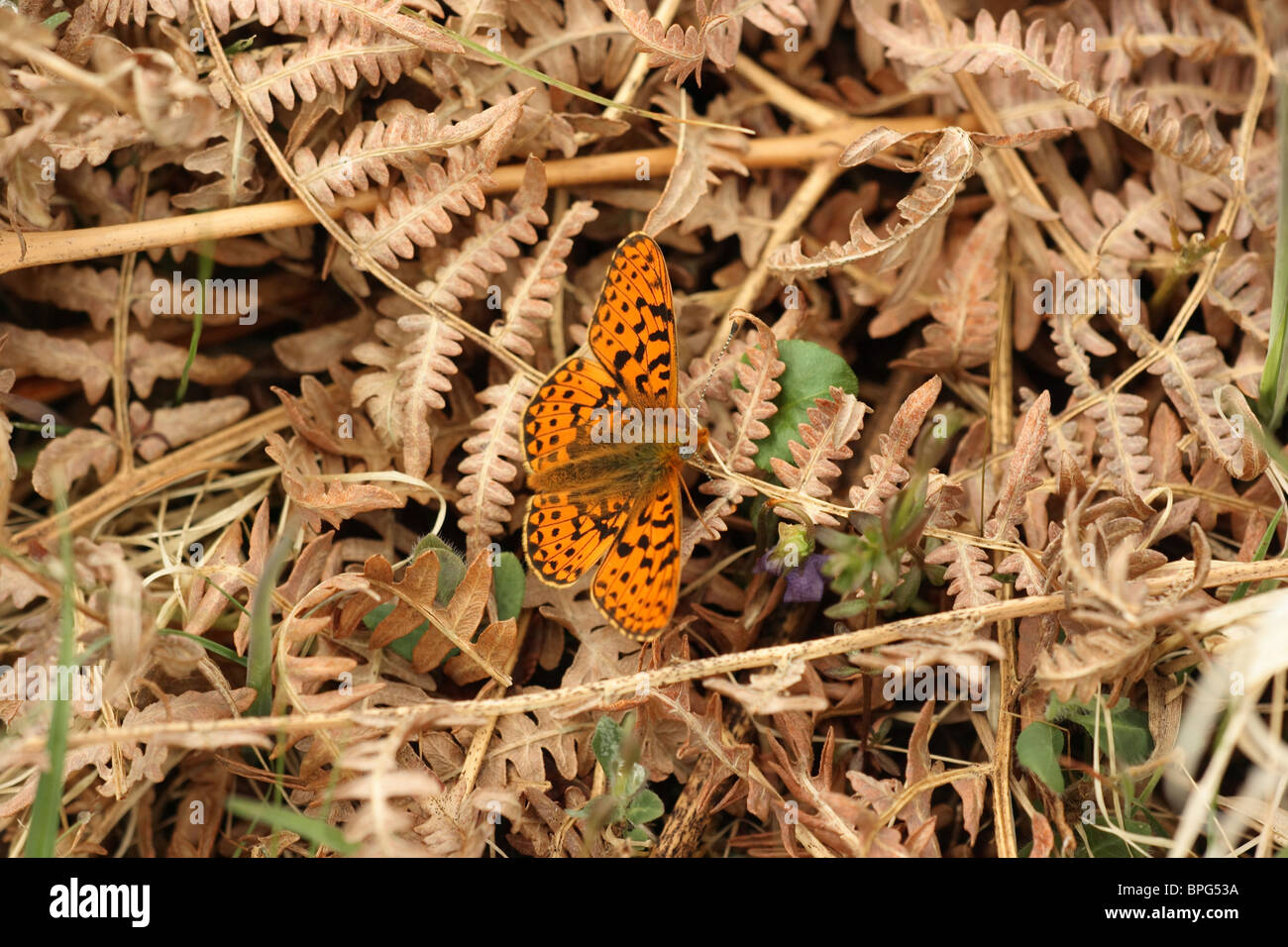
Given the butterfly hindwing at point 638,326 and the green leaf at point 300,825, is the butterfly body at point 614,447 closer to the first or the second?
the butterfly hindwing at point 638,326

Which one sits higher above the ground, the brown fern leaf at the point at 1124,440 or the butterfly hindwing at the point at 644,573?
the brown fern leaf at the point at 1124,440

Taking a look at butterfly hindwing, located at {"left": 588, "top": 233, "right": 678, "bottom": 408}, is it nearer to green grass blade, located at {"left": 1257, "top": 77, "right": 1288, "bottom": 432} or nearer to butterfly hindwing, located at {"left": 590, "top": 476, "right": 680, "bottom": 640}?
butterfly hindwing, located at {"left": 590, "top": 476, "right": 680, "bottom": 640}

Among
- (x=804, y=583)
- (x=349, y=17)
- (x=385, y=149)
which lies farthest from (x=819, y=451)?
(x=349, y=17)

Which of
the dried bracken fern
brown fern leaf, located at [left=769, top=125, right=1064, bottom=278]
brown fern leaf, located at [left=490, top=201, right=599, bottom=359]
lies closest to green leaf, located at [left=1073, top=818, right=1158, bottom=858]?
the dried bracken fern

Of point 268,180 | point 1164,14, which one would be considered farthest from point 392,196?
point 1164,14

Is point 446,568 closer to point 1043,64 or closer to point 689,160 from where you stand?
point 689,160

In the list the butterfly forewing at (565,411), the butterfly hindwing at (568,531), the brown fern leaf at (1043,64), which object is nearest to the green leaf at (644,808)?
the butterfly hindwing at (568,531)
